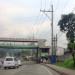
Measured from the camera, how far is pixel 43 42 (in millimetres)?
109250

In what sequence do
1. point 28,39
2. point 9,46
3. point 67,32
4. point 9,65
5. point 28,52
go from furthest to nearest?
point 28,52, point 9,46, point 28,39, point 67,32, point 9,65

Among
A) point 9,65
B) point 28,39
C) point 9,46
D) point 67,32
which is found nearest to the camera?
point 9,65

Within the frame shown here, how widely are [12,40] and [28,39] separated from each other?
6.01 metres

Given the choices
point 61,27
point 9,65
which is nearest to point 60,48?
point 61,27

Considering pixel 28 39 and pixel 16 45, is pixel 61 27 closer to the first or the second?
pixel 28 39

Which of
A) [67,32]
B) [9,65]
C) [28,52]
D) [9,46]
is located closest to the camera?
[9,65]

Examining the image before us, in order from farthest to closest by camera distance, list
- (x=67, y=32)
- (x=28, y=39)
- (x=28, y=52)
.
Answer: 1. (x=28, y=52)
2. (x=28, y=39)
3. (x=67, y=32)

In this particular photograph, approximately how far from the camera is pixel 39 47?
365 feet

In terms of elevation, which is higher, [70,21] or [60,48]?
[70,21]

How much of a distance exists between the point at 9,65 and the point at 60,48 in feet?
241

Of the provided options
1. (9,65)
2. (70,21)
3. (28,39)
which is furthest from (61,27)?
(9,65)

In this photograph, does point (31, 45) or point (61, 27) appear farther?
point (31, 45)

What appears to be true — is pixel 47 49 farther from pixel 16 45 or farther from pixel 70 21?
pixel 70 21

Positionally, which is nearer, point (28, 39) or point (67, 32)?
point (67, 32)
